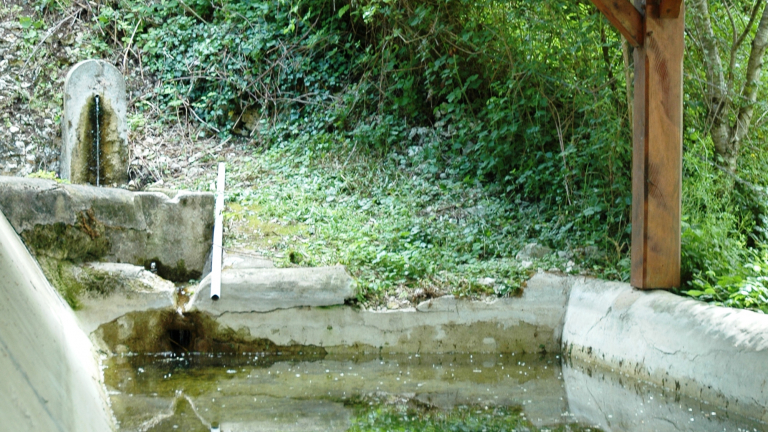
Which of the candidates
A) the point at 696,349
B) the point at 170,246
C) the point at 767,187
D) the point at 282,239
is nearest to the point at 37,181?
the point at 170,246

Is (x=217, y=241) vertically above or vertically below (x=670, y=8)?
below

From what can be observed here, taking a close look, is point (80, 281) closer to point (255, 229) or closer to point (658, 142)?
point (255, 229)

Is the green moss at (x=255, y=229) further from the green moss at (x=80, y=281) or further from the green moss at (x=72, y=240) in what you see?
the green moss at (x=80, y=281)

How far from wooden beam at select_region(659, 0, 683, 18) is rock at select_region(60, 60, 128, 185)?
21.2ft

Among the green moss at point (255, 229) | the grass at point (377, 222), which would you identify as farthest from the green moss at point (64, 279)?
the green moss at point (255, 229)

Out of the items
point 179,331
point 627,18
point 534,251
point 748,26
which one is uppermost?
point 748,26

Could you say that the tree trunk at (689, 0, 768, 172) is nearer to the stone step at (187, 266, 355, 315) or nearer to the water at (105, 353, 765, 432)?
the water at (105, 353, 765, 432)

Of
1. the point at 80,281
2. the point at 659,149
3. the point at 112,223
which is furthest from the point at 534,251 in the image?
the point at 80,281

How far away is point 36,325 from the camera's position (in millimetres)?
2652

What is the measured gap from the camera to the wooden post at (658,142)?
5188 mm

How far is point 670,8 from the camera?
509cm

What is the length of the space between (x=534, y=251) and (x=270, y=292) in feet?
8.66

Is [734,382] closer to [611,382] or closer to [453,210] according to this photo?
[611,382]

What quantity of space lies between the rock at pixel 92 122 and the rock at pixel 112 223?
2.25m
